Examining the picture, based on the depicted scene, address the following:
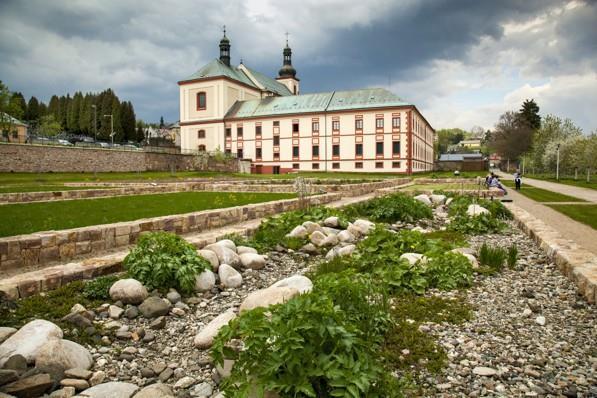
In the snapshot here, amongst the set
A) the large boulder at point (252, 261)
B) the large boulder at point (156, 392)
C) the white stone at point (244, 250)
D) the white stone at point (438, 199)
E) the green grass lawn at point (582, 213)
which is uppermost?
the white stone at point (438, 199)

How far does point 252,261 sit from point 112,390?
392cm

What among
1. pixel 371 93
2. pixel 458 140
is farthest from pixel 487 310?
pixel 458 140

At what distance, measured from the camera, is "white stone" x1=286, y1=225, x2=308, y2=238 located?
9000mm

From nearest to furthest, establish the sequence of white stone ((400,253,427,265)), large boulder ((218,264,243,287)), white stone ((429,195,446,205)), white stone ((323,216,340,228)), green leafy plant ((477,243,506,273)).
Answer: large boulder ((218,264,243,287)) → white stone ((400,253,427,265)) → green leafy plant ((477,243,506,273)) → white stone ((323,216,340,228)) → white stone ((429,195,446,205))

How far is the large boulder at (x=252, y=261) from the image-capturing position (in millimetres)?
6973

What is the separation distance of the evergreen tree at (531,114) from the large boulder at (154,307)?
94.2 metres

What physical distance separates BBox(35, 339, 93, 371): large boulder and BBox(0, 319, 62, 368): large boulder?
2.4 inches

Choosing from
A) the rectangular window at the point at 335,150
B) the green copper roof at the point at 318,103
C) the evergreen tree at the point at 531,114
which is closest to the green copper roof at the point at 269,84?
the green copper roof at the point at 318,103

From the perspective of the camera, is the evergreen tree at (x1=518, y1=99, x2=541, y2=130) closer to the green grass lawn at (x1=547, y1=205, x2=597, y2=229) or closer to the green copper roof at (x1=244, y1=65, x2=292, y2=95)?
the green copper roof at (x1=244, y1=65, x2=292, y2=95)

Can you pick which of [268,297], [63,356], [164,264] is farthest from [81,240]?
[268,297]

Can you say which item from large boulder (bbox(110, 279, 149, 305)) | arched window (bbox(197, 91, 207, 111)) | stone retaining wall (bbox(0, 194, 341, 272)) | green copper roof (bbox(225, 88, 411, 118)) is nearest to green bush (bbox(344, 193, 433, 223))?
stone retaining wall (bbox(0, 194, 341, 272))

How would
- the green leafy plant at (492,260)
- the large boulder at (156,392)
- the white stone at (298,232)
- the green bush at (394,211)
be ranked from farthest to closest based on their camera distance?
the green bush at (394,211)
the white stone at (298,232)
the green leafy plant at (492,260)
the large boulder at (156,392)

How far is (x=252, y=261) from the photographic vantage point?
6.98 metres

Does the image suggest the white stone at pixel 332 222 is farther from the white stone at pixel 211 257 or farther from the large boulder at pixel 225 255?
the white stone at pixel 211 257
